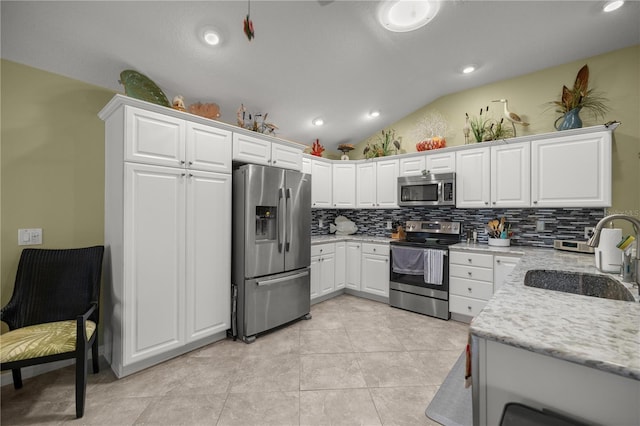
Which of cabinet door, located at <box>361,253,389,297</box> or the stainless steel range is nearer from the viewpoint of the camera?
the stainless steel range

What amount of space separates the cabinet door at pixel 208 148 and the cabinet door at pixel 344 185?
2.11 m

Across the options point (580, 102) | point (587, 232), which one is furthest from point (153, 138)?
point (587, 232)

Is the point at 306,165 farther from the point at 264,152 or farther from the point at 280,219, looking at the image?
the point at 280,219

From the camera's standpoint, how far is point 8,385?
196 centimetres

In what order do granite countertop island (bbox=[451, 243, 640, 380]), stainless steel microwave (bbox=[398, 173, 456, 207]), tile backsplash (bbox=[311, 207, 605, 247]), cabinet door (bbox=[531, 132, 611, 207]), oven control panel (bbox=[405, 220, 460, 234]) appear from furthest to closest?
oven control panel (bbox=[405, 220, 460, 234]) → stainless steel microwave (bbox=[398, 173, 456, 207]) → tile backsplash (bbox=[311, 207, 605, 247]) → cabinet door (bbox=[531, 132, 611, 207]) → granite countertop island (bbox=[451, 243, 640, 380])

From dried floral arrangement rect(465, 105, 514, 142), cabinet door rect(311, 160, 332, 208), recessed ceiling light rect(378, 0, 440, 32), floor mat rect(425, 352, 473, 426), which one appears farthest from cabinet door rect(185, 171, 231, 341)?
dried floral arrangement rect(465, 105, 514, 142)

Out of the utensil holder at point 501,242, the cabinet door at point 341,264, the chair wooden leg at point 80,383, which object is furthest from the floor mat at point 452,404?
the chair wooden leg at point 80,383

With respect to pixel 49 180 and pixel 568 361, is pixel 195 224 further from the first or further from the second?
pixel 568 361

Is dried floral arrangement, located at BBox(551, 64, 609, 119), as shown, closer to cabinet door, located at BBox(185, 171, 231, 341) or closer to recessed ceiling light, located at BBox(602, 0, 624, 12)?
recessed ceiling light, located at BBox(602, 0, 624, 12)

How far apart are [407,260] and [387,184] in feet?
3.95

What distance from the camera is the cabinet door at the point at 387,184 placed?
3967 mm

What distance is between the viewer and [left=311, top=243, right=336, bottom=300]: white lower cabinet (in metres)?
3.67

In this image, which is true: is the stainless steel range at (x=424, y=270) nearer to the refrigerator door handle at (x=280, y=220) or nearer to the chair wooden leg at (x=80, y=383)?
the refrigerator door handle at (x=280, y=220)

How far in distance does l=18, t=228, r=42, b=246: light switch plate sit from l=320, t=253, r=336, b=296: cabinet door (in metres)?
2.87
